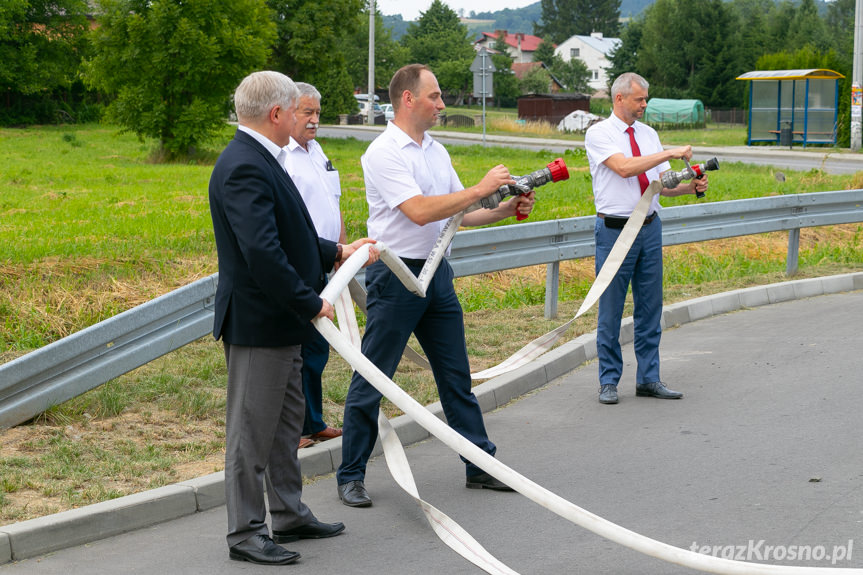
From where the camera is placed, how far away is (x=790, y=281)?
10961 millimetres

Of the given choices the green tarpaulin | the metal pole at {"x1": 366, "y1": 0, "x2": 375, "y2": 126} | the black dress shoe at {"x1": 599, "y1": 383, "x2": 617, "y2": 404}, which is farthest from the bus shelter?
the black dress shoe at {"x1": 599, "y1": 383, "x2": 617, "y2": 404}

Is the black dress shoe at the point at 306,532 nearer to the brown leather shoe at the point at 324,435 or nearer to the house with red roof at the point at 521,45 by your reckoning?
the brown leather shoe at the point at 324,435

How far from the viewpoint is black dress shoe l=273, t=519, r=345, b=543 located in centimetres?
463

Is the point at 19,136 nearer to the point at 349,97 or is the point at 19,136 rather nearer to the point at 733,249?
the point at 349,97

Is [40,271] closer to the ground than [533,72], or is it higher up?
closer to the ground

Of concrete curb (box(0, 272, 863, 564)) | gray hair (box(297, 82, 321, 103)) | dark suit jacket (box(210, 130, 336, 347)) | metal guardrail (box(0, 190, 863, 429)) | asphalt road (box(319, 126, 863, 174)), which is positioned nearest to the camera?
dark suit jacket (box(210, 130, 336, 347))

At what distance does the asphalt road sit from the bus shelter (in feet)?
2.69

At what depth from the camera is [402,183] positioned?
5039mm

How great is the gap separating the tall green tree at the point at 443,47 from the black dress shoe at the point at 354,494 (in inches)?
3638

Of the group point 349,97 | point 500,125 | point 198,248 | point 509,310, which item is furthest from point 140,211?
point 349,97

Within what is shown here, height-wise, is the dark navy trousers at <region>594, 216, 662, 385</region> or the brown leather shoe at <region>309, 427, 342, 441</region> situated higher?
the dark navy trousers at <region>594, 216, 662, 385</region>

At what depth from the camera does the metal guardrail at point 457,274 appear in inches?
231

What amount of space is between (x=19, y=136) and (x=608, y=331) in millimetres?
42513

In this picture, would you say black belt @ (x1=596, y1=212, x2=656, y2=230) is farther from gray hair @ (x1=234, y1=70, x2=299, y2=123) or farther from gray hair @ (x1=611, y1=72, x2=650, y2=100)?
gray hair @ (x1=234, y1=70, x2=299, y2=123)
